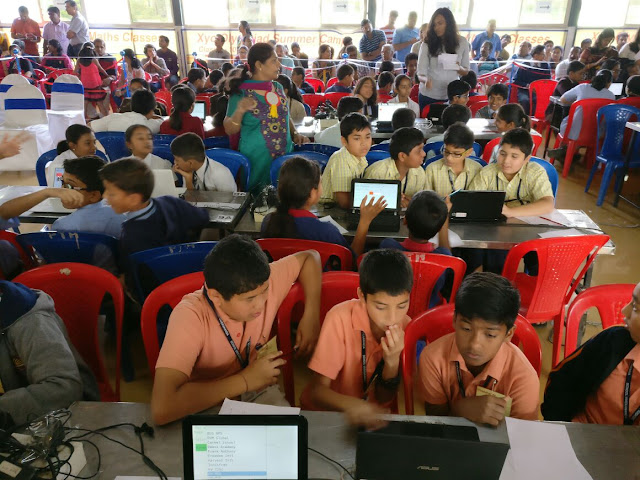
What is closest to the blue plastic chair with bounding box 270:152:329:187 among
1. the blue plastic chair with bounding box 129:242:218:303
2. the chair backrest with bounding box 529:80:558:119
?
the blue plastic chair with bounding box 129:242:218:303

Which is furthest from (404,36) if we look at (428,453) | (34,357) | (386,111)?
(428,453)

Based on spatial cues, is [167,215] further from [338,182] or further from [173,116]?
[173,116]

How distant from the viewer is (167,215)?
2426 mm

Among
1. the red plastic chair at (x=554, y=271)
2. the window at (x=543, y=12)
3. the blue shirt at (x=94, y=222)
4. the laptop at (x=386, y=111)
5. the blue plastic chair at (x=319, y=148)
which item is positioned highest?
the window at (x=543, y=12)

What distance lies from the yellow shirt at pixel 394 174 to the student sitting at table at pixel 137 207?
134cm

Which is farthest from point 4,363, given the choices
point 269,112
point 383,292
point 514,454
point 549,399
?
point 269,112

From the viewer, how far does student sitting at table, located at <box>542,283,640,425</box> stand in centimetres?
141

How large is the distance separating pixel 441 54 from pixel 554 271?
3.55 metres

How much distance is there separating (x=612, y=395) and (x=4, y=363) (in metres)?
1.88

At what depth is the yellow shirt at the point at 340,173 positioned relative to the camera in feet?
9.89

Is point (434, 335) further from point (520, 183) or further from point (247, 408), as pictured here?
point (520, 183)

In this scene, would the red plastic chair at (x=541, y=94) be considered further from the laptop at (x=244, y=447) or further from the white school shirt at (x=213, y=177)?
the laptop at (x=244, y=447)

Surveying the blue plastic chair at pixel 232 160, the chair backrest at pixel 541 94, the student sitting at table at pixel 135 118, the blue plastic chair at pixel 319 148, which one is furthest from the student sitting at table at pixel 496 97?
the student sitting at table at pixel 135 118

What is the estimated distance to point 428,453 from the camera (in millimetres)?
964
